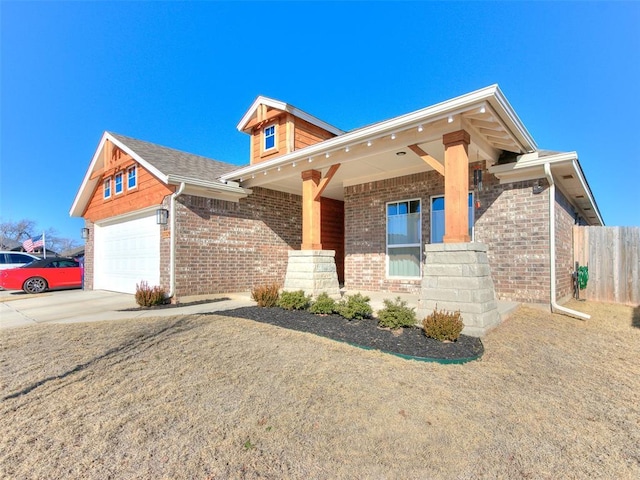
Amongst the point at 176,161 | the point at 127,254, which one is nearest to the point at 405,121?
the point at 176,161

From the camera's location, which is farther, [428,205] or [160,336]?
[428,205]

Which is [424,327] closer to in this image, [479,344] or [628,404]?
[479,344]

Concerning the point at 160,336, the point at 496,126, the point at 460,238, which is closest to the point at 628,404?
the point at 460,238

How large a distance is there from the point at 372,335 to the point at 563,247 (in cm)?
601

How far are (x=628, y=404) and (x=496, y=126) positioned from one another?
4.33 meters

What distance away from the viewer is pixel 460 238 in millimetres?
5176

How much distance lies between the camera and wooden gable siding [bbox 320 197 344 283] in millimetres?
12156

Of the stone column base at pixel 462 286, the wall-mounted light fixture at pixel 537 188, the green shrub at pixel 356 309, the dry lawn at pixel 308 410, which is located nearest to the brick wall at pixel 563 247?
the wall-mounted light fixture at pixel 537 188

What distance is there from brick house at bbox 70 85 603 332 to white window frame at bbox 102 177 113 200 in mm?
40

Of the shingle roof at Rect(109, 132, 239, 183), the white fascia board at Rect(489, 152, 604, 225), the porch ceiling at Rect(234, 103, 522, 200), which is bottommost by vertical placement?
the white fascia board at Rect(489, 152, 604, 225)

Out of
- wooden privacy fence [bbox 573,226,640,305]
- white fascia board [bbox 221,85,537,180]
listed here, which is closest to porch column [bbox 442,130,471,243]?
white fascia board [bbox 221,85,537,180]

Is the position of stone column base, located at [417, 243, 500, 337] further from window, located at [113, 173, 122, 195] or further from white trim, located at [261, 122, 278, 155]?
window, located at [113, 173, 122, 195]

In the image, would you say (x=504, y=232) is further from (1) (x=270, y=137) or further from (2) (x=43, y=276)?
(2) (x=43, y=276)

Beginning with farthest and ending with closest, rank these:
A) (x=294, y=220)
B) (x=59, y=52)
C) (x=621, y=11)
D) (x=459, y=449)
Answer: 1. (x=294, y=220)
2. (x=59, y=52)
3. (x=621, y=11)
4. (x=459, y=449)
